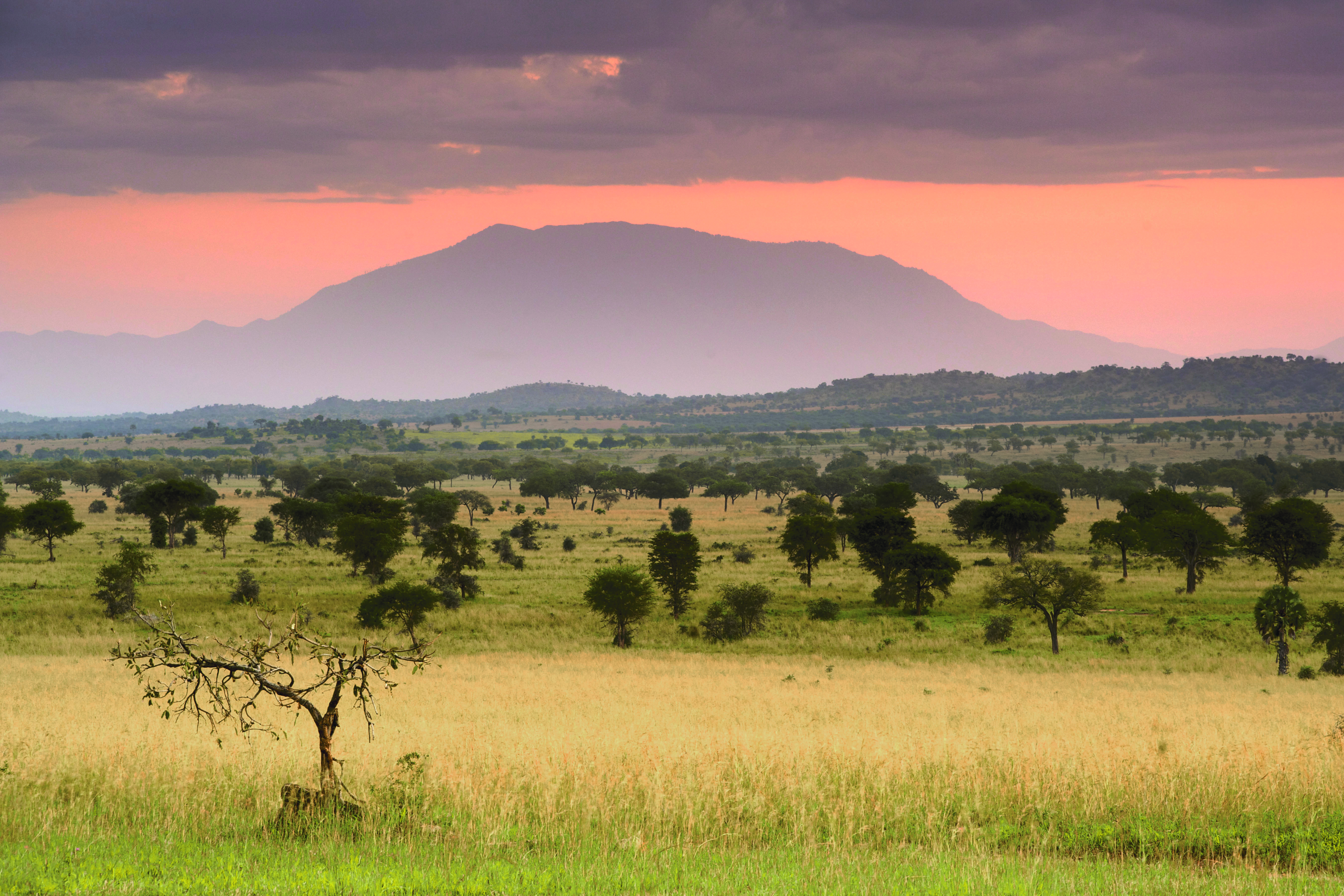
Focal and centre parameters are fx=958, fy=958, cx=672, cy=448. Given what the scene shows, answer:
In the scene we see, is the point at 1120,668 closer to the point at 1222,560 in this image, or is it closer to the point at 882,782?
the point at 882,782

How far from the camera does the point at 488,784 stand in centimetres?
1371

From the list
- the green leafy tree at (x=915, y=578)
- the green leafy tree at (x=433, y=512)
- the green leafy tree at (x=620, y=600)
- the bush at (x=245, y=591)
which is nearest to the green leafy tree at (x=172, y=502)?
the green leafy tree at (x=433, y=512)

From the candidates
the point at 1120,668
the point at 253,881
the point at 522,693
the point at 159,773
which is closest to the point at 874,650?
the point at 1120,668

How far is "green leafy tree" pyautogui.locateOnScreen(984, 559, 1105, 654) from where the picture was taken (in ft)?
172

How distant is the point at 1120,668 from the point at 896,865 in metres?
39.1

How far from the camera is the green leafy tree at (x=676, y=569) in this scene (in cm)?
6231

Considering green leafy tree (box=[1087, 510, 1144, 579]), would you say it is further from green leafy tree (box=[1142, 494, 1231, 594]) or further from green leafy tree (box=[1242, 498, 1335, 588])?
green leafy tree (box=[1242, 498, 1335, 588])

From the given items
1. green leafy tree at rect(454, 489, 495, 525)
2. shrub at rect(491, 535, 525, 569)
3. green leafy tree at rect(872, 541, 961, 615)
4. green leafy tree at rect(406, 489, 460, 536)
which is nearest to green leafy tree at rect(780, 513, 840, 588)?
green leafy tree at rect(872, 541, 961, 615)

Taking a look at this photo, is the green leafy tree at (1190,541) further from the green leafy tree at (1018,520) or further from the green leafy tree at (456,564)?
the green leafy tree at (456,564)

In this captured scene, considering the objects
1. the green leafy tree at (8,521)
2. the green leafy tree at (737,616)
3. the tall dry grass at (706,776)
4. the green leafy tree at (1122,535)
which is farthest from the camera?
the green leafy tree at (8,521)

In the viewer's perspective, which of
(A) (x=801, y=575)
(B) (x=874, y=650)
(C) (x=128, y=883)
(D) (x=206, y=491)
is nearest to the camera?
(C) (x=128, y=883)

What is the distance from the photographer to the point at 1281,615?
152 ft

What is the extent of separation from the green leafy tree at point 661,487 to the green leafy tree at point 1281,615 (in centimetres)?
11409

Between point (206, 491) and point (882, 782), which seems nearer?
point (882, 782)
